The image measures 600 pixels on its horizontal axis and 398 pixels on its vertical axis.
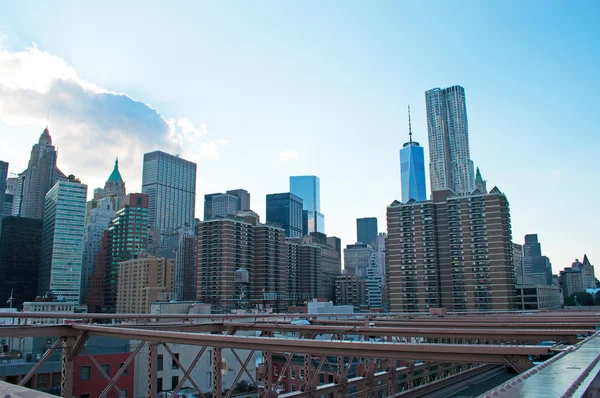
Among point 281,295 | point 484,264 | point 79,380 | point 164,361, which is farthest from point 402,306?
point 79,380

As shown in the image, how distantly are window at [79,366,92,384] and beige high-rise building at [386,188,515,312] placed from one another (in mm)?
102402

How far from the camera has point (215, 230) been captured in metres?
151

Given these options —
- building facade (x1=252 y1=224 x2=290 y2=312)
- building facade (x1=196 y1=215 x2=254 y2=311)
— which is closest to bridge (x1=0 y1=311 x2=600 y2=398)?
building facade (x1=196 y1=215 x2=254 y2=311)

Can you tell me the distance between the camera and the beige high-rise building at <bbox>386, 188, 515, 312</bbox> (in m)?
121

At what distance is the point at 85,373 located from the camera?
116ft

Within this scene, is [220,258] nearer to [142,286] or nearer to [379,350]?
[142,286]

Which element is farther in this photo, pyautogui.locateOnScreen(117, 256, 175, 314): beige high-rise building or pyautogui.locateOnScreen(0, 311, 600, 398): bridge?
pyautogui.locateOnScreen(117, 256, 175, 314): beige high-rise building

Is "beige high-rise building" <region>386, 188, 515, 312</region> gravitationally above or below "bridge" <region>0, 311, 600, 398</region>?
above

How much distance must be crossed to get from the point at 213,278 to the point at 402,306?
58.8 metres

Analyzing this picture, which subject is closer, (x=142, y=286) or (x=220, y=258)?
(x=220, y=258)

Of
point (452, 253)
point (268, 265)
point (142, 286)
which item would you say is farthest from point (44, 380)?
point (142, 286)

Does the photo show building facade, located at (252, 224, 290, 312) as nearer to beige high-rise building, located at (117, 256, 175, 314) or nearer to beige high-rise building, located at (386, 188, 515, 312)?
beige high-rise building, located at (386, 188, 515, 312)

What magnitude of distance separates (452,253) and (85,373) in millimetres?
109965

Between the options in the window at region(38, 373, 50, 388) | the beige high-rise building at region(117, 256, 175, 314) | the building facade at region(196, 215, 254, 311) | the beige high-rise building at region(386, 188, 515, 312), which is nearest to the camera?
the window at region(38, 373, 50, 388)
